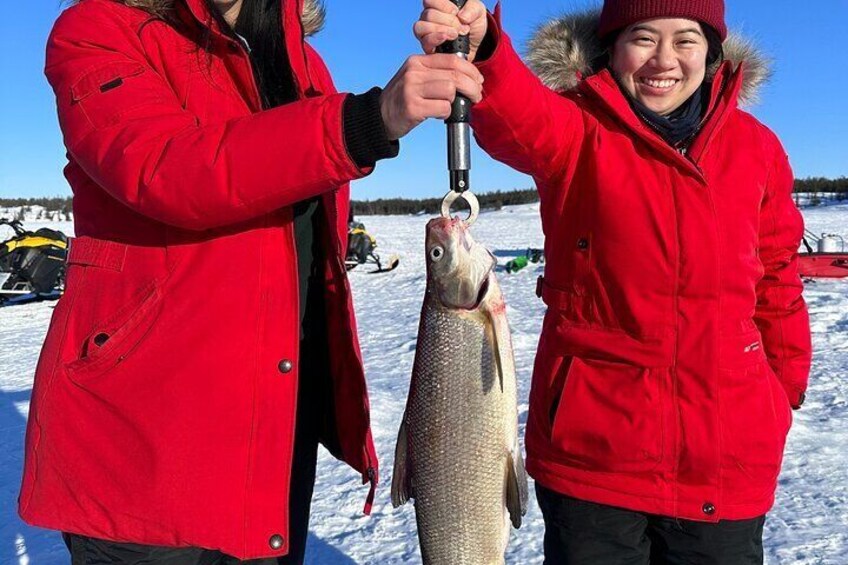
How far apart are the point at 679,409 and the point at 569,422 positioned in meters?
0.34

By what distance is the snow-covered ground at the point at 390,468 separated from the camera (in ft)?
11.5

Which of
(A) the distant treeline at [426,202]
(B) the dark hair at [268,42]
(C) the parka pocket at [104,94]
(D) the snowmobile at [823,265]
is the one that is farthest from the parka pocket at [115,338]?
(A) the distant treeline at [426,202]

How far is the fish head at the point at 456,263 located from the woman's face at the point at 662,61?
1.01 m

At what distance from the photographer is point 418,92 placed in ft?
4.91

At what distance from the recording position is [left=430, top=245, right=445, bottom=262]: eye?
5.70 ft

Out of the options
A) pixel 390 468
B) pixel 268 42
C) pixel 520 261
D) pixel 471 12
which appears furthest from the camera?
pixel 520 261

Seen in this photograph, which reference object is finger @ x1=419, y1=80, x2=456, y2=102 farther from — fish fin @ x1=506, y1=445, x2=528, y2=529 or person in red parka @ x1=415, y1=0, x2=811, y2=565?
fish fin @ x1=506, y1=445, x2=528, y2=529

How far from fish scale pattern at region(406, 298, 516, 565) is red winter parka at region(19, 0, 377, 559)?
35cm

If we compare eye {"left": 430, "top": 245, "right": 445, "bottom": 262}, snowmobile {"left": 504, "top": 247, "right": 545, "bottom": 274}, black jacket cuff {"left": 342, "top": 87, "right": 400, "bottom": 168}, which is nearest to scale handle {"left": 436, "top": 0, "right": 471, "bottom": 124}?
black jacket cuff {"left": 342, "top": 87, "right": 400, "bottom": 168}

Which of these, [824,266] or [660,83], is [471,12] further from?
[824,266]

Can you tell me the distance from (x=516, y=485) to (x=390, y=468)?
109 inches

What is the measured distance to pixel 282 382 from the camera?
180 cm

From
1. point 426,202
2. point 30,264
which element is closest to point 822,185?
point 426,202

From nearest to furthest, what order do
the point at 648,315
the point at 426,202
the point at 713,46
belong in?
the point at 648,315 < the point at 713,46 < the point at 426,202
